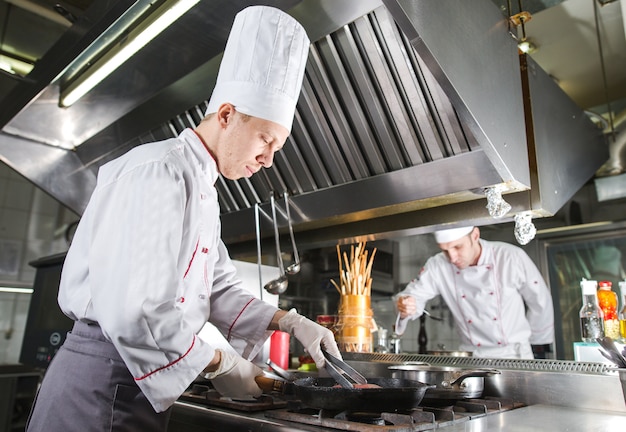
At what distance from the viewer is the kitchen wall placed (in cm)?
375

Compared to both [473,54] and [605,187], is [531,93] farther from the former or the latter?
[605,187]

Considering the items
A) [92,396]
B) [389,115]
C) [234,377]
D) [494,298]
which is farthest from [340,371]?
[494,298]

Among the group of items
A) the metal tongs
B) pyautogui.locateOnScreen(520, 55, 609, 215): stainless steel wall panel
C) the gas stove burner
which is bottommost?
the gas stove burner

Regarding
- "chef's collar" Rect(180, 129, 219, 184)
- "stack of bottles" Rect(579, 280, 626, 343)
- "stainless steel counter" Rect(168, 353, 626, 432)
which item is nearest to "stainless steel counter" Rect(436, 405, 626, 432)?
"stainless steel counter" Rect(168, 353, 626, 432)

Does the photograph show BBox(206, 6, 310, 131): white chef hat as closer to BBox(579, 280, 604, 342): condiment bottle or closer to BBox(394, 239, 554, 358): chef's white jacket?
BBox(579, 280, 604, 342): condiment bottle

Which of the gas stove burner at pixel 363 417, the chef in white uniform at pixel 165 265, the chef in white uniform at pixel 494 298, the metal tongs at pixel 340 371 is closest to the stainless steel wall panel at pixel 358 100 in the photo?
the chef in white uniform at pixel 165 265

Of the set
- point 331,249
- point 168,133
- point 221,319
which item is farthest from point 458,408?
point 331,249

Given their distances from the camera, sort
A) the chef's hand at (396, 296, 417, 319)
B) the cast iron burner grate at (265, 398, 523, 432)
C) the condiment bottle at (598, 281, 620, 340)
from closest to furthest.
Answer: the cast iron burner grate at (265, 398, 523, 432) < the condiment bottle at (598, 281, 620, 340) < the chef's hand at (396, 296, 417, 319)

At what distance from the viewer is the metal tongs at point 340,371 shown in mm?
1241

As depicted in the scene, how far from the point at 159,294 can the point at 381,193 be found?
1.04 metres

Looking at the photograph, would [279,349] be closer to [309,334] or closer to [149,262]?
[309,334]

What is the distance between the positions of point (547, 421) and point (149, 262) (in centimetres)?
100

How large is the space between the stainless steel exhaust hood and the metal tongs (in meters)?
0.67

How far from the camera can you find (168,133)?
2346 mm
